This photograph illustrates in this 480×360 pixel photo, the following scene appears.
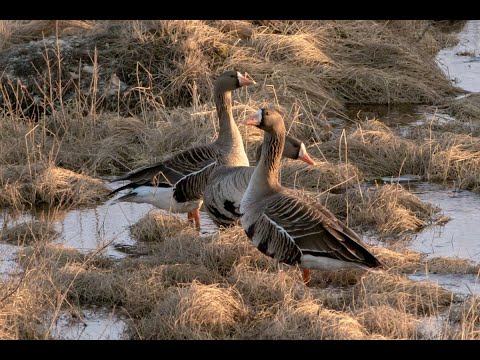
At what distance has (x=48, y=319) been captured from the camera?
21.5ft

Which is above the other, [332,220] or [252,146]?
[332,220]

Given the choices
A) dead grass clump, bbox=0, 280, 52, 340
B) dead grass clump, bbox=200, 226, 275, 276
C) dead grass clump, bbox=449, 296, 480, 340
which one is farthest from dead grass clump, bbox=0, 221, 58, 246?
dead grass clump, bbox=449, 296, 480, 340

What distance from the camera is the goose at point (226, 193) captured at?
28.3 ft

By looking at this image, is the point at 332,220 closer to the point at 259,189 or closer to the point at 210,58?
the point at 259,189

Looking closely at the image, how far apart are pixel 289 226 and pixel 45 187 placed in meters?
3.31

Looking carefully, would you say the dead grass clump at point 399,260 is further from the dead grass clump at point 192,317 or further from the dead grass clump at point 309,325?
the dead grass clump at point 192,317

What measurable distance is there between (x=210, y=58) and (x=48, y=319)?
24.1 feet

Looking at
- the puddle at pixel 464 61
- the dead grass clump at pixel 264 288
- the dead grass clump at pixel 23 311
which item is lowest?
the puddle at pixel 464 61

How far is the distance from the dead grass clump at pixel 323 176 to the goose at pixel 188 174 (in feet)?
2.91

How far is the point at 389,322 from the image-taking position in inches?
245

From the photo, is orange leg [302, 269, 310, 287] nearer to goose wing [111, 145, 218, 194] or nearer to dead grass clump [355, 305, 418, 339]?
dead grass clump [355, 305, 418, 339]

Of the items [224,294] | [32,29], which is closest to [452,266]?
[224,294]

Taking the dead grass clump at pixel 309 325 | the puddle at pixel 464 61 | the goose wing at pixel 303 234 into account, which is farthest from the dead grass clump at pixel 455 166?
the dead grass clump at pixel 309 325

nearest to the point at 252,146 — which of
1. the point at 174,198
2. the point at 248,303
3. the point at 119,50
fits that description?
the point at 174,198
